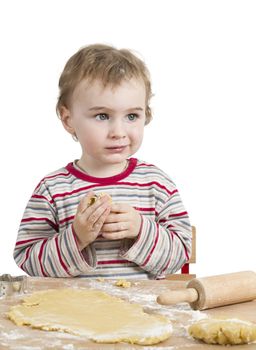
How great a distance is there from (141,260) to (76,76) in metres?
0.54

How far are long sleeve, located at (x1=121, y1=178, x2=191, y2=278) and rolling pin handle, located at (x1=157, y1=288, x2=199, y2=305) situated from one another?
0.41 meters

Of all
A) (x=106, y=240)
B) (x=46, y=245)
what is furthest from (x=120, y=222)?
(x=46, y=245)

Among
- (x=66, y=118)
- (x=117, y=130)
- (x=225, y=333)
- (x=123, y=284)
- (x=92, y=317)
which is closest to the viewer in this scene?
(x=225, y=333)

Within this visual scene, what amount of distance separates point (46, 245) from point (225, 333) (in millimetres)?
810

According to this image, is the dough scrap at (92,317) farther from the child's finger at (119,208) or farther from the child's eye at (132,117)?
the child's eye at (132,117)

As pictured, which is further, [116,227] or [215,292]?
[116,227]

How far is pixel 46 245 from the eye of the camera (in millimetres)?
2043

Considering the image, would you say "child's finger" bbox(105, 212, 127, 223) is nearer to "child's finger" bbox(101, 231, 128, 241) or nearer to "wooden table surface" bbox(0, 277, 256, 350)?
"child's finger" bbox(101, 231, 128, 241)

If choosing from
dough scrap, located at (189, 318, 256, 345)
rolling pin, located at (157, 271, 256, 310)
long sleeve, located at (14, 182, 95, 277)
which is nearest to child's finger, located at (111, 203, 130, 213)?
long sleeve, located at (14, 182, 95, 277)

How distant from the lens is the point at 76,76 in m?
2.04

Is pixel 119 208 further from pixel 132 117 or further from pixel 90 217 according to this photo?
pixel 132 117

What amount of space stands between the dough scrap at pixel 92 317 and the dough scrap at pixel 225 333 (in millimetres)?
72

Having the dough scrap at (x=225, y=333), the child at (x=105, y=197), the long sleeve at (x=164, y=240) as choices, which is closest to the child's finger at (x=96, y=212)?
the child at (x=105, y=197)

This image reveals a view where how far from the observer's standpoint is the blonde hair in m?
2.00
